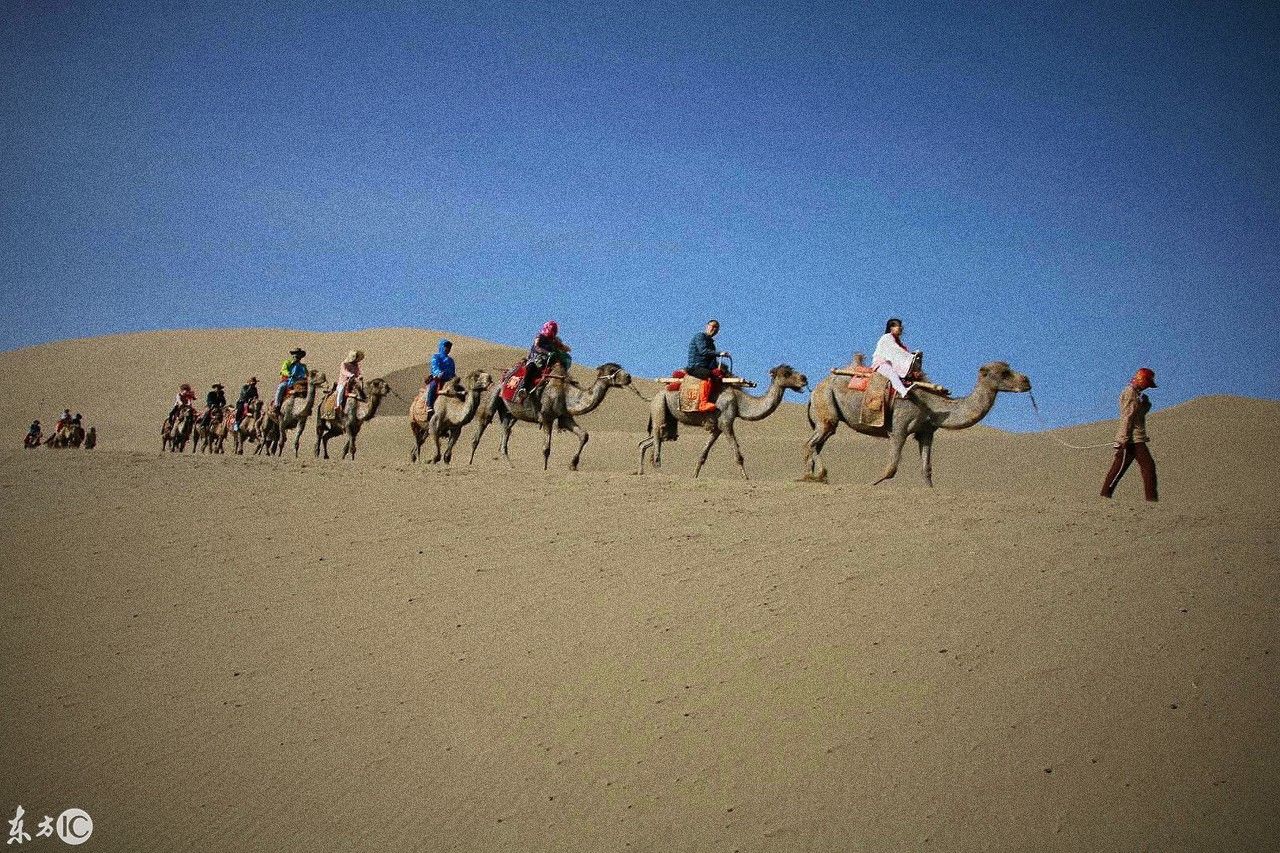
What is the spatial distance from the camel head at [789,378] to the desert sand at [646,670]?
9.93 feet

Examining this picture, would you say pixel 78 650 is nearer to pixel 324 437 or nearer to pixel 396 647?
pixel 396 647

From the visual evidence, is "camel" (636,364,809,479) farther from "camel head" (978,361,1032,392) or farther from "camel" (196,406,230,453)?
"camel" (196,406,230,453)

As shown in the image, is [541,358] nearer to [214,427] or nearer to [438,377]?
[438,377]

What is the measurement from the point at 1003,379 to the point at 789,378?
352 centimetres

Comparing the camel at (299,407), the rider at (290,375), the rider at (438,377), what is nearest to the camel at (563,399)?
the rider at (438,377)

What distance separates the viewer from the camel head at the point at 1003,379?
49.9 ft

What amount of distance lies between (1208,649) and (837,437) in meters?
29.2

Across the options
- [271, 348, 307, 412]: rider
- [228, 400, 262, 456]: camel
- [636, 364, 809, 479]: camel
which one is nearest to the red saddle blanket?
[636, 364, 809, 479]: camel

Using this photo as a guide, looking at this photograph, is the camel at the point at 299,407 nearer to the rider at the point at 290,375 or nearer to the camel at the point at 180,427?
the rider at the point at 290,375

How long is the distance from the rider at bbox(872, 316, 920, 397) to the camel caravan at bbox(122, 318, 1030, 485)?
1cm

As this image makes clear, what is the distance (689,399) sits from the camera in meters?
17.7

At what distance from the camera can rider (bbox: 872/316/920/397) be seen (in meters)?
15.3

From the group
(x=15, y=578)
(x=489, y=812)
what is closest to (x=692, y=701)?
(x=489, y=812)

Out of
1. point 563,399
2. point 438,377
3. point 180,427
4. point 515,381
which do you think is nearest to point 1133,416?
point 563,399
